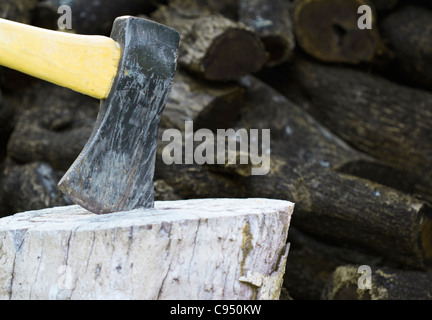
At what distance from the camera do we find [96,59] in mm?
2047

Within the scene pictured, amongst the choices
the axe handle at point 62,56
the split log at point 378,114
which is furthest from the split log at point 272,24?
the axe handle at point 62,56

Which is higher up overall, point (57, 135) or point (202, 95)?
point (202, 95)

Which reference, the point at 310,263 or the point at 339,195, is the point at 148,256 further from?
the point at 310,263

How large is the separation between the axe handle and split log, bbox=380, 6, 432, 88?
118 inches

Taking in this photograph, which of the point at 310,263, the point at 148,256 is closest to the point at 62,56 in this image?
the point at 148,256

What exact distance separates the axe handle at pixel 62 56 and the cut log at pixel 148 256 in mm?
539

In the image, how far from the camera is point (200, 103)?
12.6 feet

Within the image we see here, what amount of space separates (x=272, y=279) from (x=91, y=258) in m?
0.66

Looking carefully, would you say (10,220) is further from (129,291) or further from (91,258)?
(129,291)

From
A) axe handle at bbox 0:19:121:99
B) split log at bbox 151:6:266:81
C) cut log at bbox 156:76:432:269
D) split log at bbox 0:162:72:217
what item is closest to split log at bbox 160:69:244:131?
split log at bbox 151:6:266:81

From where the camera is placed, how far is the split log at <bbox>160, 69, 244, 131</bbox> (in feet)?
12.4

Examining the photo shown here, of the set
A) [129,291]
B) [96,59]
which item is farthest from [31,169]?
[129,291]

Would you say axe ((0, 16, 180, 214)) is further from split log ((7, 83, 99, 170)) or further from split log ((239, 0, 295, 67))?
split log ((239, 0, 295, 67))

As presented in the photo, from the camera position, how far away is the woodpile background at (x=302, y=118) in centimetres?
320
